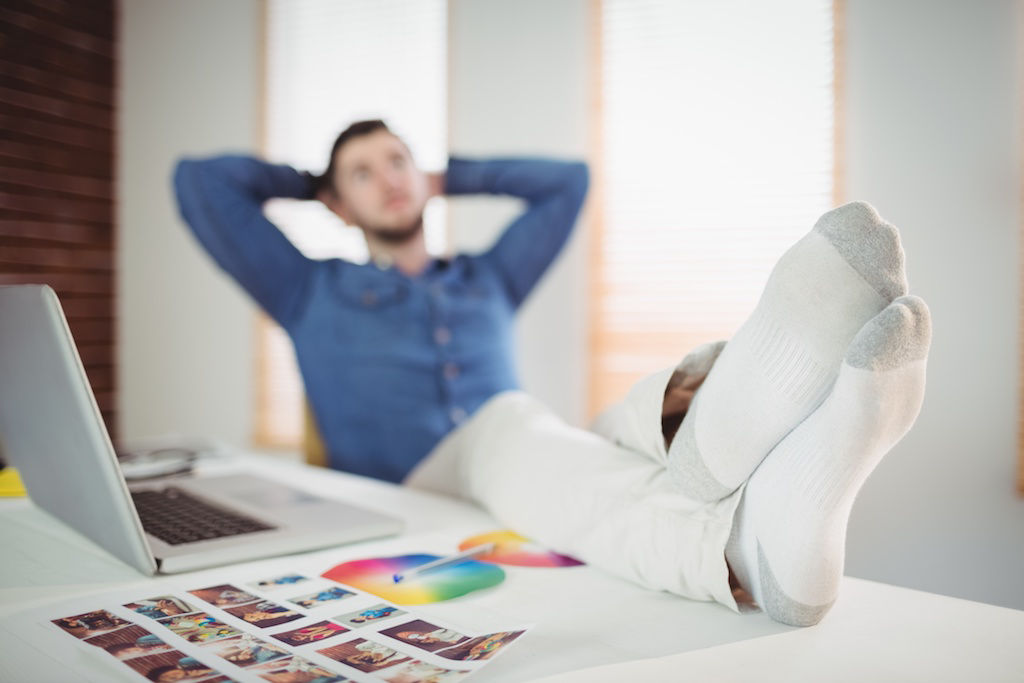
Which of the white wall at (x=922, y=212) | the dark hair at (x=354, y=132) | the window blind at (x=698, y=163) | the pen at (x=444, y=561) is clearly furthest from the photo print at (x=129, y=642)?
the window blind at (x=698, y=163)

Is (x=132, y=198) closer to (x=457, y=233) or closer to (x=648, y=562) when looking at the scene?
(x=457, y=233)

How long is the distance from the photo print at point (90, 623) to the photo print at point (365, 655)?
198 millimetres

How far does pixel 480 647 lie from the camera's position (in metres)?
0.67

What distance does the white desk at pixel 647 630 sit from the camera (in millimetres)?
632

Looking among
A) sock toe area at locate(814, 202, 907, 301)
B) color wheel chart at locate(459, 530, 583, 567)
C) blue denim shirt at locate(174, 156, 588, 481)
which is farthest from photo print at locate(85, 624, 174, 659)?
blue denim shirt at locate(174, 156, 588, 481)

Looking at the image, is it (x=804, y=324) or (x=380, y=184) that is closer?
(x=804, y=324)

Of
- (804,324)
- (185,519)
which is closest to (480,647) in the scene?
(804,324)

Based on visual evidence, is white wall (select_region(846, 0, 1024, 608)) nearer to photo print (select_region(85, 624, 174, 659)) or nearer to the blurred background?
the blurred background

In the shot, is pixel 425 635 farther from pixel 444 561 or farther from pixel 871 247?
pixel 871 247

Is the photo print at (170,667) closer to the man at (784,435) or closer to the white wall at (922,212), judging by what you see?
the man at (784,435)

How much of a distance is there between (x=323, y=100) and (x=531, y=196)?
1085 millimetres

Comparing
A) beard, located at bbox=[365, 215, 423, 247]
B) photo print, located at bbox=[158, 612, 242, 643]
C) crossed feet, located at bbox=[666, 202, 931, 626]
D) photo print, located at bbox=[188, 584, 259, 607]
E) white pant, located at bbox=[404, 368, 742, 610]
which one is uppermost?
beard, located at bbox=[365, 215, 423, 247]

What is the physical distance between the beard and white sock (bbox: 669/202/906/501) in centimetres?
143

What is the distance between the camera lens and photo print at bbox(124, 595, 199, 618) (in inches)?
29.2
